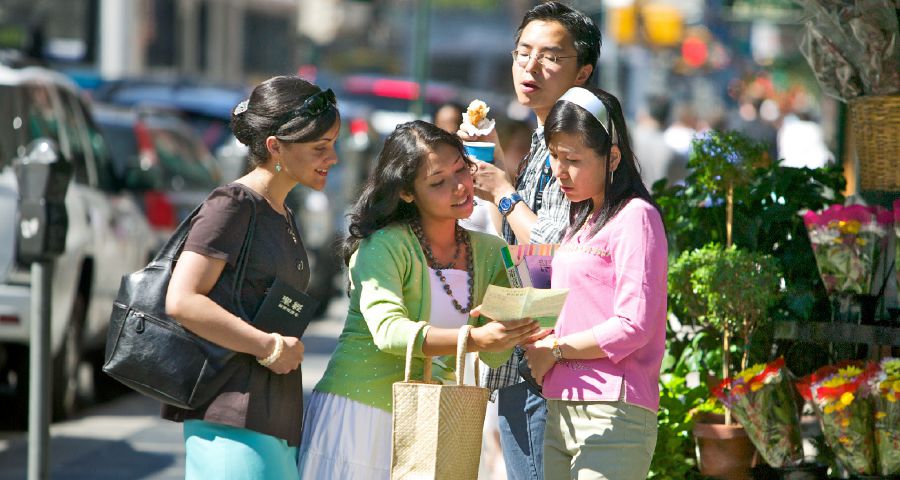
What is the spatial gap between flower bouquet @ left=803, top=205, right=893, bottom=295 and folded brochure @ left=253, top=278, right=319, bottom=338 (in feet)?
5.77

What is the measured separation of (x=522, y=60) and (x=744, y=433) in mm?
1447

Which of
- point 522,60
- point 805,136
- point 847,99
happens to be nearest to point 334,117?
point 522,60

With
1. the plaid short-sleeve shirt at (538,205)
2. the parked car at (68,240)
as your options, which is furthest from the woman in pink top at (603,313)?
the parked car at (68,240)

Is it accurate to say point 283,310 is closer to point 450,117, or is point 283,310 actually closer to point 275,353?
point 275,353

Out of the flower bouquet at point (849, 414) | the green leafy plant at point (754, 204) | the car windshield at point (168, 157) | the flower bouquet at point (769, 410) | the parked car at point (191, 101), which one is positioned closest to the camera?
the flower bouquet at point (849, 414)

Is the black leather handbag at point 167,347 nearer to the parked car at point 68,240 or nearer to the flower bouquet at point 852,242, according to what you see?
the flower bouquet at point 852,242

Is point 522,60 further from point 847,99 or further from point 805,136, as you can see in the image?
point 805,136

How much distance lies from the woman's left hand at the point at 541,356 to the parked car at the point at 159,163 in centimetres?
679

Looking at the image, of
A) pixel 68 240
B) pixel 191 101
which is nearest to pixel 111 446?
pixel 68 240

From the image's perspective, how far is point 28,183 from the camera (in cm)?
677

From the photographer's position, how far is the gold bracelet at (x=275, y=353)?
376 centimetres

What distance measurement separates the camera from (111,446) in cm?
873

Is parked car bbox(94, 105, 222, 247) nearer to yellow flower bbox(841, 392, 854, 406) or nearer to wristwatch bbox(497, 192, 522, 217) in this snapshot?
wristwatch bbox(497, 192, 522, 217)

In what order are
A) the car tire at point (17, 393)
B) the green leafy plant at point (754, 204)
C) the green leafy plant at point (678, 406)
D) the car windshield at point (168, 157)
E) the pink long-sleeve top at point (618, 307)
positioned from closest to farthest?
the pink long-sleeve top at point (618, 307) → the green leafy plant at point (678, 406) → the green leafy plant at point (754, 204) → the car tire at point (17, 393) → the car windshield at point (168, 157)
